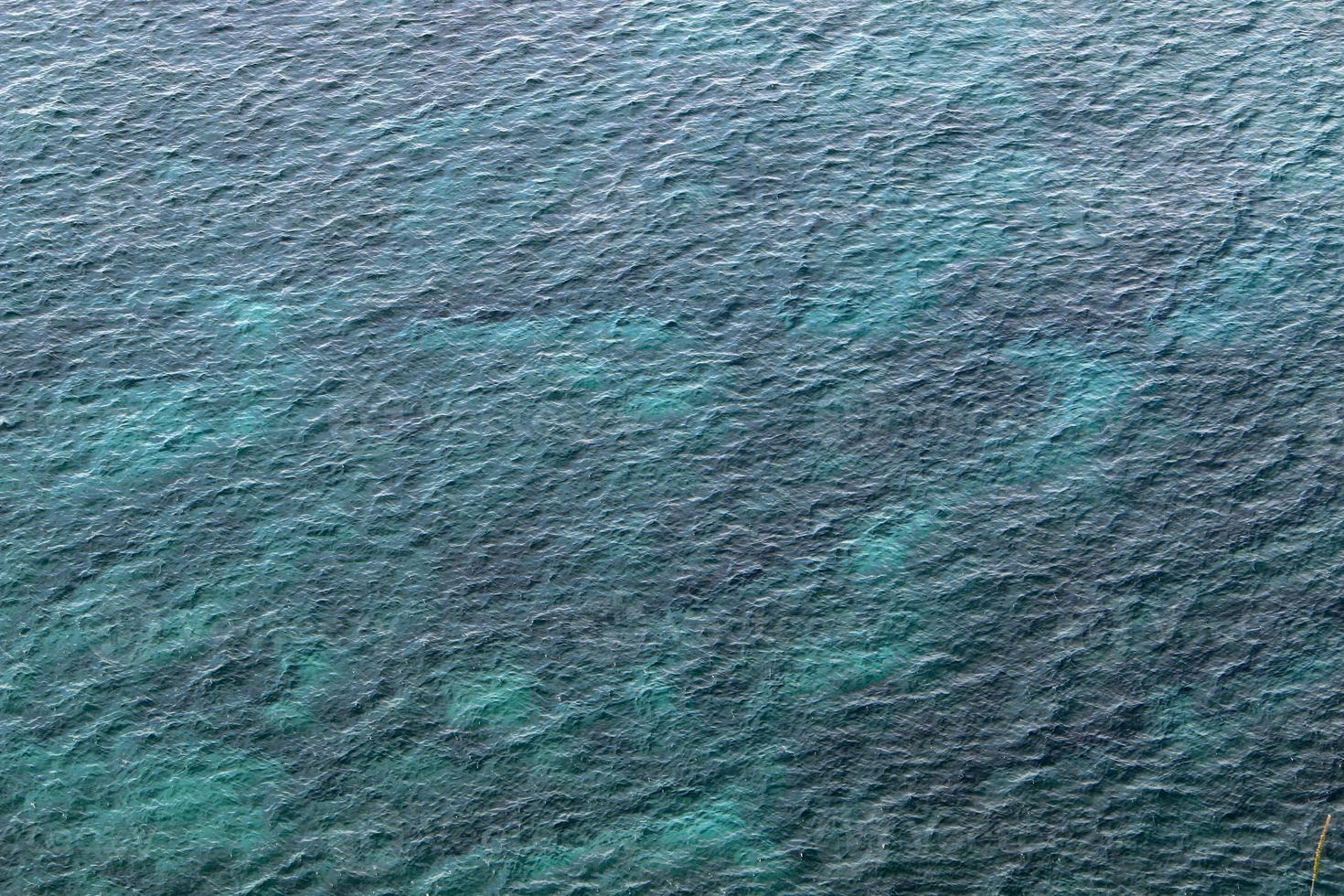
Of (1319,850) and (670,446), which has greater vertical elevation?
(670,446)

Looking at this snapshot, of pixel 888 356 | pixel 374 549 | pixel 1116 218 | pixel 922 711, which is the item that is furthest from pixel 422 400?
pixel 1116 218

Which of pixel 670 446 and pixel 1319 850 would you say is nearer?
pixel 1319 850

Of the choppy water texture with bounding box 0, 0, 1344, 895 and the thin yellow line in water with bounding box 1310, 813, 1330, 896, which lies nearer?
the thin yellow line in water with bounding box 1310, 813, 1330, 896

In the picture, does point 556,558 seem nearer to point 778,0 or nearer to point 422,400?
point 422,400

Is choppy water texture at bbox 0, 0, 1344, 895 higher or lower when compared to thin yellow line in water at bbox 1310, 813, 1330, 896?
higher

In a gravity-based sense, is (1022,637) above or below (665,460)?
below

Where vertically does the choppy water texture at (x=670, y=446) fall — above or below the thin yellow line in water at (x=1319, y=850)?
above

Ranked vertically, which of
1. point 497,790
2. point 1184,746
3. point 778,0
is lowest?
point 1184,746

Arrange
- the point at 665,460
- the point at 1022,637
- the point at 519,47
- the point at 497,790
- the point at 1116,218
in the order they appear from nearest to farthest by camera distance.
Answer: the point at 497,790
the point at 1022,637
the point at 665,460
the point at 1116,218
the point at 519,47
